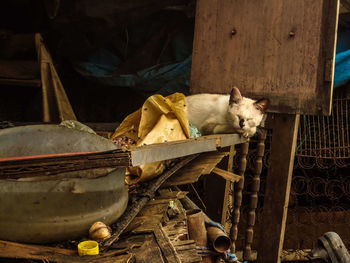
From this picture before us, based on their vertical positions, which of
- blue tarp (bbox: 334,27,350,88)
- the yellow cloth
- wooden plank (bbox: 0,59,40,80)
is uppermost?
blue tarp (bbox: 334,27,350,88)

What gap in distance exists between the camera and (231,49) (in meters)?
3.81

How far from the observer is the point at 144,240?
1671 millimetres

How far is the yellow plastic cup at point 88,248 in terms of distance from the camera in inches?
56.9

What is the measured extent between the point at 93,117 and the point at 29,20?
5.36 ft

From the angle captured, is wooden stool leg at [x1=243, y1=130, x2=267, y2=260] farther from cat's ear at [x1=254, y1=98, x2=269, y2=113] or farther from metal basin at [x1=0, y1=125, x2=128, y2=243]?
metal basin at [x1=0, y1=125, x2=128, y2=243]

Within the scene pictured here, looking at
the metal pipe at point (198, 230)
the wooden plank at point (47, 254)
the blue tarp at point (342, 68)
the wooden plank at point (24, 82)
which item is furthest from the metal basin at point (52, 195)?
the blue tarp at point (342, 68)

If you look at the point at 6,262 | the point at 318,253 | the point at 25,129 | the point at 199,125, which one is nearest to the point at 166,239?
the point at 6,262

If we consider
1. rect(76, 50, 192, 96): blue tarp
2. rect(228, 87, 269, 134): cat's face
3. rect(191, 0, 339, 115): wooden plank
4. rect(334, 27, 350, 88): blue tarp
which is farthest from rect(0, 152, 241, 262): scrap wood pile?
rect(334, 27, 350, 88): blue tarp

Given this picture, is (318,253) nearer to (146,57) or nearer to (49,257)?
(49,257)

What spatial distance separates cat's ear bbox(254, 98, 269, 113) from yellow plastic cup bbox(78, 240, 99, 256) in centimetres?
228

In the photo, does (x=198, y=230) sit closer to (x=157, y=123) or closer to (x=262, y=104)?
(x=157, y=123)

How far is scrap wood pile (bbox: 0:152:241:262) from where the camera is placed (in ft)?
4.64

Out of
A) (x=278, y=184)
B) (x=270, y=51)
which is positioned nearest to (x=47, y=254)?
(x=278, y=184)

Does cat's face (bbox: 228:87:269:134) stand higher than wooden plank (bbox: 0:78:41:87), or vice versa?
wooden plank (bbox: 0:78:41:87)
